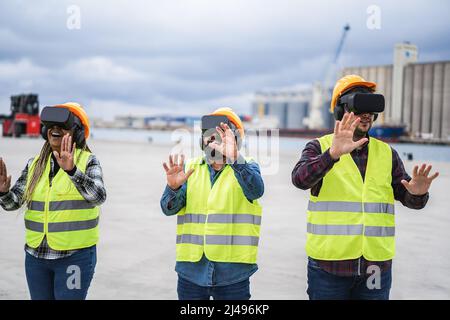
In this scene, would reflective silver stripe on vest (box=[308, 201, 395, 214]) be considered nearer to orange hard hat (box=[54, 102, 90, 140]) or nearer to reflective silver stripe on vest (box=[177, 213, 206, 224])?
reflective silver stripe on vest (box=[177, 213, 206, 224])

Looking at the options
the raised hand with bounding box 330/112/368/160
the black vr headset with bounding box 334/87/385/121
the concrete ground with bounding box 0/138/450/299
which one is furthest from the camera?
the concrete ground with bounding box 0/138/450/299

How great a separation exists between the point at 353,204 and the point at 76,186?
1933 millimetres

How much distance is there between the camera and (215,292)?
3.32 m

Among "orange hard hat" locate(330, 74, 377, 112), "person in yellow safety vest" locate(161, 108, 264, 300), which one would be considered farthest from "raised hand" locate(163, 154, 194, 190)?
"orange hard hat" locate(330, 74, 377, 112)

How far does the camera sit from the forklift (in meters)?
50.4

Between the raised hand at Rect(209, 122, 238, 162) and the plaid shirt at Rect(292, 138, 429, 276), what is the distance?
0.45 m

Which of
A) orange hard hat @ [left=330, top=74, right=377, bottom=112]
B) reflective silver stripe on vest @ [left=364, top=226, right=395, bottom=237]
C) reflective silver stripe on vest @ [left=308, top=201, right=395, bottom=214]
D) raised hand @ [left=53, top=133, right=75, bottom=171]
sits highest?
orange hard hat @ [left=330, top=74, right=377, bottom=112]

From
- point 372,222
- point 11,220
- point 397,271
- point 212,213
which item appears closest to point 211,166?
point 212,213

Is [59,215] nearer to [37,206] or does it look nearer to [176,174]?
[37,206]
